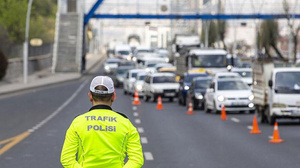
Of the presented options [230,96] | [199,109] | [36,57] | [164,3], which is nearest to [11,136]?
[230,96]

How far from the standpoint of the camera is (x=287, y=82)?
2652cm

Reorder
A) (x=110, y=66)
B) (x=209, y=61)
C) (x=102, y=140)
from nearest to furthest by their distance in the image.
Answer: (x=102, y=140)
(x=209, y=61)
(x=110, y=66)

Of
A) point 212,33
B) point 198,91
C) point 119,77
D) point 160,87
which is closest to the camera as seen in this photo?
point 198,91

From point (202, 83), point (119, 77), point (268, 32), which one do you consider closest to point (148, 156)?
point (202, 83)

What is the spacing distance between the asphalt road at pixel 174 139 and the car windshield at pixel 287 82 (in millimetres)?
1074

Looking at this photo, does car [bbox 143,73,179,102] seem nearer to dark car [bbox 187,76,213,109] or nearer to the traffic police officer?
dark car [bbox 187,76,213,109]

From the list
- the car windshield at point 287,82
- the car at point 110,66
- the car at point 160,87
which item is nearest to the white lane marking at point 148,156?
the car windshield at point 287,82

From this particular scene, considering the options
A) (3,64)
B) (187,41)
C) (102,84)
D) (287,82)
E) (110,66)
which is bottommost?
(110,66)

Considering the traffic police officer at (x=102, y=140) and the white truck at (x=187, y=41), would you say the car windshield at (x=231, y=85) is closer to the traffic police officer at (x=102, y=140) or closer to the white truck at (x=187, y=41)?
the traffic police officer at (x=102, y=140)

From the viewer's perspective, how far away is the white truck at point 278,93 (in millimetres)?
26031

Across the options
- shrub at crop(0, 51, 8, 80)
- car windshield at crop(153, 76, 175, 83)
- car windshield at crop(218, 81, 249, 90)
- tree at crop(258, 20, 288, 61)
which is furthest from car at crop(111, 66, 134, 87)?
tree at crop(258, 20, 288, 61)

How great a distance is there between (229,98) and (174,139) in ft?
38.6

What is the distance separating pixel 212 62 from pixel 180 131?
1003 inches

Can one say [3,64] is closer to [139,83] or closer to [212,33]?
[139,83]
